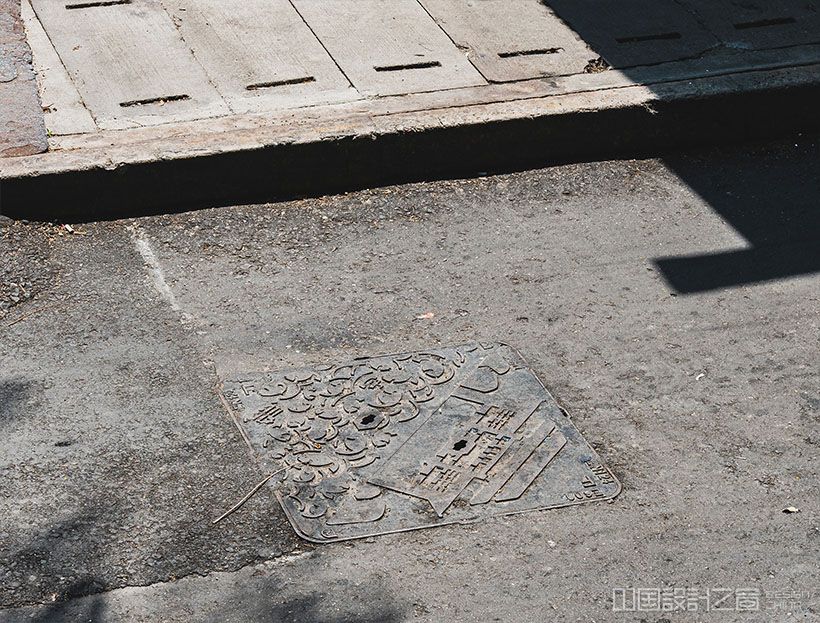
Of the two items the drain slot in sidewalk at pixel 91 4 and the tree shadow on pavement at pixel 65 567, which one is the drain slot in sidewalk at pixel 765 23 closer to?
the drain slot in sidewalk at pixel 91 4

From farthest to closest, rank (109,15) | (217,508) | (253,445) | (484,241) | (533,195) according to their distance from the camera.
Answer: (109,15), (533,195), (484,241), (253,445), (217,508)

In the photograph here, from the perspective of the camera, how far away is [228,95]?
5660mm

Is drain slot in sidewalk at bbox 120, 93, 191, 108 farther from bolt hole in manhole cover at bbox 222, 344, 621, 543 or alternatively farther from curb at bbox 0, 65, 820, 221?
bolt hole in manhole cover at bbox 222, 344, 621, 543

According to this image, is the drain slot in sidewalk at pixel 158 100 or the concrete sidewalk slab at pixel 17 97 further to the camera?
the drain slot in sidewalk at pixel 158 100

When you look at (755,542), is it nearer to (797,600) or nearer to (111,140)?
(797,600)

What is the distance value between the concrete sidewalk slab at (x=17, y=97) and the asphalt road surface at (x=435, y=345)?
1.41ft

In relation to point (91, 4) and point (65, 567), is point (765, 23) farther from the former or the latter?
point (65, 567)

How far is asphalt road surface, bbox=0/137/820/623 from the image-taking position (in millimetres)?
3449

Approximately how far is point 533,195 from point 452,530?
218cm

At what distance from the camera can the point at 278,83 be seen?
19.0 ft

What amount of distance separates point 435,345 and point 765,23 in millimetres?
3163

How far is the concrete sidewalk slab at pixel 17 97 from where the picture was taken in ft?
17.0

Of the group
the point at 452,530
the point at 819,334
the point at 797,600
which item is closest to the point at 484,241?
the point at 819,334

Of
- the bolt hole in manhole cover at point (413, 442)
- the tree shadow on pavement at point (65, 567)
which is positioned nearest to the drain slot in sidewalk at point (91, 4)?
the bolt hole in manhole cover at point (413, 442)
